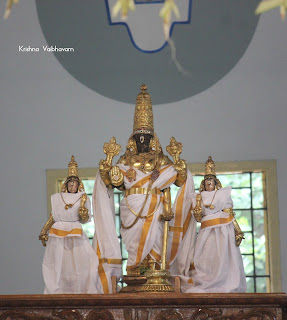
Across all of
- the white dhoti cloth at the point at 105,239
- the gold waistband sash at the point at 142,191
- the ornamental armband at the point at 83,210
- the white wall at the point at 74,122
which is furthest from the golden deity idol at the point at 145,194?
the white wall at the point at 74,122

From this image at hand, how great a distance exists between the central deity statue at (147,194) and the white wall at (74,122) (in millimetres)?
2279

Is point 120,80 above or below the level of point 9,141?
above

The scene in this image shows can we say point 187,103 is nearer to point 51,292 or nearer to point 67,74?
point 67,74

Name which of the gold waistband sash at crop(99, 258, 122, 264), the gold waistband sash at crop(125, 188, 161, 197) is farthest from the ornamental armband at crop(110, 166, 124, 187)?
the gold waistband sash at crop(99, 258, 122, 264)

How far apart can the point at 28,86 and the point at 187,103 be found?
197cm

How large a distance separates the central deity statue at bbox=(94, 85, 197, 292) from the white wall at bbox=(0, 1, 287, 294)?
7.48 feet

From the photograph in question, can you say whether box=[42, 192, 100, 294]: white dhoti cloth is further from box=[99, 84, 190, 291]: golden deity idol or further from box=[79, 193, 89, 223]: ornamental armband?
box=[99, 84, 190, 291]: golden deity idol

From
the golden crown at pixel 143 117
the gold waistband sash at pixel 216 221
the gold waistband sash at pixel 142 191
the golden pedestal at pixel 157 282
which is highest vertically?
the golden crown at pixel 143 117

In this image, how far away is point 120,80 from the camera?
9.54 metres

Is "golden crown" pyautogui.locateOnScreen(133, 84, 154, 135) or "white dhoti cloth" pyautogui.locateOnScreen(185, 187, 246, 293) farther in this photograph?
"golden crown" pyautogui.locateOnScreen(133, 84, 154, 135)

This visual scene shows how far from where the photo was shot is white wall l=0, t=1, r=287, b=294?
9.28 meters

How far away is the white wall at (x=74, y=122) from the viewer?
928 cm

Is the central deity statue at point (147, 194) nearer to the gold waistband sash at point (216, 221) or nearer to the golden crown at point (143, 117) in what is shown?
the golden crown at point (143, 117)

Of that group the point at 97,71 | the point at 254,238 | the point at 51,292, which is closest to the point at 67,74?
the point at 97,71
